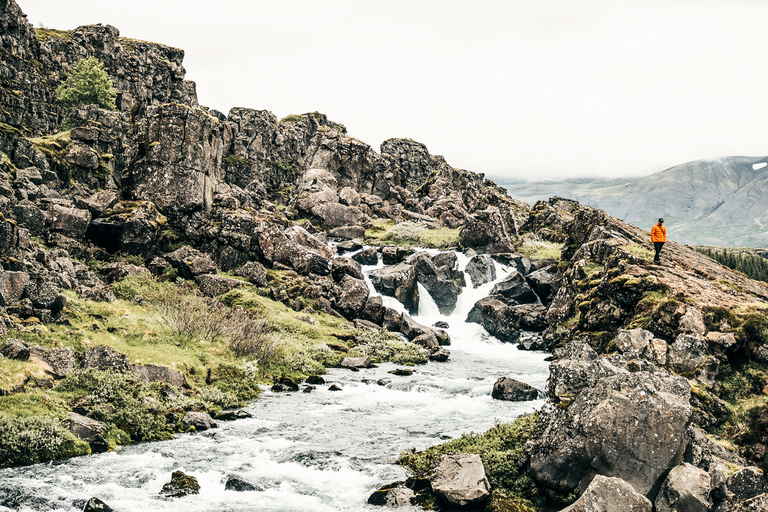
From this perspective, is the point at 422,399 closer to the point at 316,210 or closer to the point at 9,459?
the point at 9,459

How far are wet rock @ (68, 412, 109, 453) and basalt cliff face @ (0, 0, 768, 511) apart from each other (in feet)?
28.4

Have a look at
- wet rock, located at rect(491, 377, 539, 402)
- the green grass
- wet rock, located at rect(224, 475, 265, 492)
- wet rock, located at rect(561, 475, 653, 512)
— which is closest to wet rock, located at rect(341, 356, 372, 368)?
wet rock, located at rect(491, 377, 539, 402)

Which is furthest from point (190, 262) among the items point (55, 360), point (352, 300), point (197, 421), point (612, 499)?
point (612, 499)

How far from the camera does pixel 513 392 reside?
1237 inches

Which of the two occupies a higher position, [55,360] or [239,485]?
[55,360]

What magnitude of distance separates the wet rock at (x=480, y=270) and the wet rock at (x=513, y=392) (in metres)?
36.9

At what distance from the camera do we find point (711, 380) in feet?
78.0

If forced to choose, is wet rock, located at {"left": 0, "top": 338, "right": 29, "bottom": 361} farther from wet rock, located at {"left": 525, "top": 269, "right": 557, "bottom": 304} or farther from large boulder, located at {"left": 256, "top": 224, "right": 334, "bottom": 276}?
wet rock, located at {"left": 525, "top": 269, "right": 557, "bottom": 304}

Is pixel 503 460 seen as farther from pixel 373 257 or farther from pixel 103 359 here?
pixel 373 257

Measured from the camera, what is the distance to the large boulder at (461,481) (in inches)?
660

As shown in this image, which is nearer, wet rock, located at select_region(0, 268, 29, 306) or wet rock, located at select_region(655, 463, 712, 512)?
wet rock, located at select_region(655, 463, 712, 512)

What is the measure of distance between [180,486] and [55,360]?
11.4 metres

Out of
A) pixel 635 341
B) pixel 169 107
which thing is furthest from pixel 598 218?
pixel 169 107

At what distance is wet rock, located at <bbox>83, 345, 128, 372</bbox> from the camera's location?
2534cm
